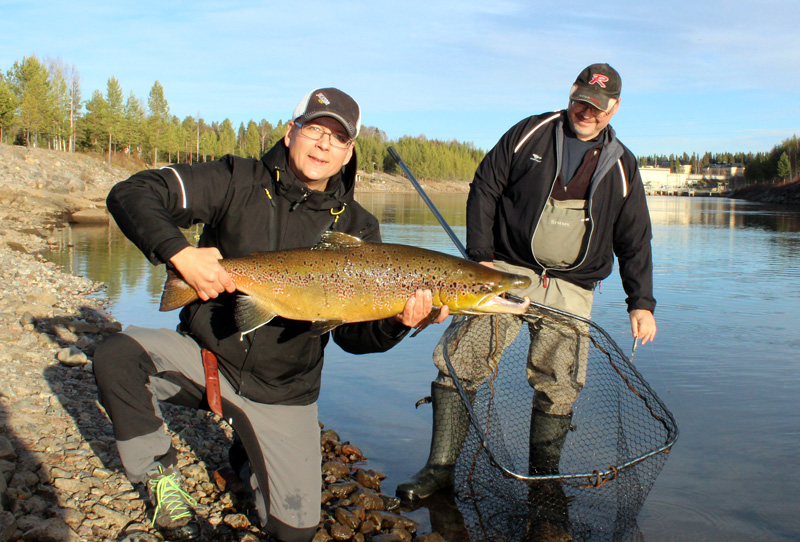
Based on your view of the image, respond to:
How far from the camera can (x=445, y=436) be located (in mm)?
4738

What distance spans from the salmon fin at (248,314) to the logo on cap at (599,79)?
275cm

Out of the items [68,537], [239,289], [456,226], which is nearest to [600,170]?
[239,289]

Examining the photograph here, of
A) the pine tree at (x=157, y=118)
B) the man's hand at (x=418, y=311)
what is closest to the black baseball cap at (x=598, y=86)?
the man's hand at (x=418, y=311)

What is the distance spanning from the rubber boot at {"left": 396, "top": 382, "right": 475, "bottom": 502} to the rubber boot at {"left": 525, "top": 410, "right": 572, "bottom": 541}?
22.6 inches

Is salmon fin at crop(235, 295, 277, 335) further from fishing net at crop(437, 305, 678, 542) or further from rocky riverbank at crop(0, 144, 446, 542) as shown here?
fishing net at crop(437, 305, 678, 542)

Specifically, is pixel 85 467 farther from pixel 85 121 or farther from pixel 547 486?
pixel 85 121

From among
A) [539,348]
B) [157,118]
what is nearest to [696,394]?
[539,348]

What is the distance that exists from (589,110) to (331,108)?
1.91 m

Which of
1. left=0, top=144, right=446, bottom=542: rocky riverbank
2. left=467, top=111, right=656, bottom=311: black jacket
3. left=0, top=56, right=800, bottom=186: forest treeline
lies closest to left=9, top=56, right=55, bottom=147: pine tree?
left=0, top=56, right=800, bottom=186: forest treeline

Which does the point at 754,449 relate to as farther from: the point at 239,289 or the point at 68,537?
the point at 68,537

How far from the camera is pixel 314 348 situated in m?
3.95

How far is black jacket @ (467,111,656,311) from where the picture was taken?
15.3 feet

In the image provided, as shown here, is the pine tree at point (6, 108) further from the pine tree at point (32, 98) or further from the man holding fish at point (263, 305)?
the man holding fish at point (263, 305)

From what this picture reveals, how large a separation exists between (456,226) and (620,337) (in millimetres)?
20260
